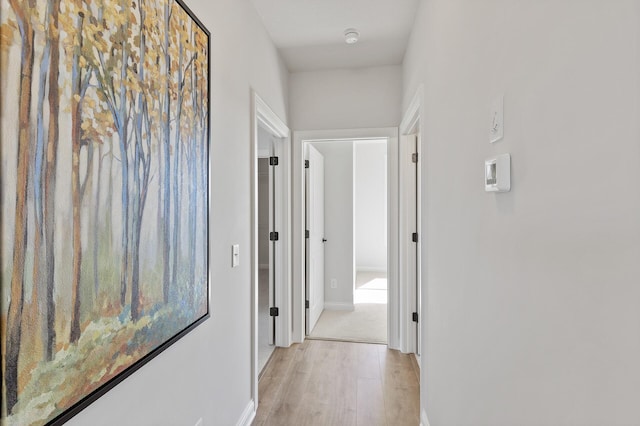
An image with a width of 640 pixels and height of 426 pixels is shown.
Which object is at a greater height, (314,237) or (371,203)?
(371,203)

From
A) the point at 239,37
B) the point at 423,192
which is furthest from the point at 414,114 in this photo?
the point at 239,37

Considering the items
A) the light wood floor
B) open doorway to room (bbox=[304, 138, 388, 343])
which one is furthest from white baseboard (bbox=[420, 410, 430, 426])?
open doorway to room (bbox=[304, 138, 388, 343])

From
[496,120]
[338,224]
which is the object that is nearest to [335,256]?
[338,224]

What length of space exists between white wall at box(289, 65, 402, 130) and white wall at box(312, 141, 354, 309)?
113 centimetres

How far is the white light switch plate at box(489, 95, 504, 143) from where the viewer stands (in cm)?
91

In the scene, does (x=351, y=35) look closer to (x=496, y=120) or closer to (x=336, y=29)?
(x=336, y=29)

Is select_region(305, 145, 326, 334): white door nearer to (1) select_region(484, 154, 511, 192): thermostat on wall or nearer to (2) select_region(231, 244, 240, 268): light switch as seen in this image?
(2) select_region(231, 244, 240, 268): light switch

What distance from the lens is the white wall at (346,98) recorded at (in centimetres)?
308

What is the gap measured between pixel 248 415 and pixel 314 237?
195 centimetres

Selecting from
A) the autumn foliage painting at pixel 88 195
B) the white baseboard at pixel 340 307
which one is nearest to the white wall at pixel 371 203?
the white baseboard at pixel 340 307

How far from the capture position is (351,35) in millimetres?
2471

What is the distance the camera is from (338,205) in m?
4.34

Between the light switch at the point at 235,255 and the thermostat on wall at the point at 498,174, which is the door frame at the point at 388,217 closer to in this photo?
the light switch at the point at 235,255

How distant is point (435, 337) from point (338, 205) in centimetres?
275
